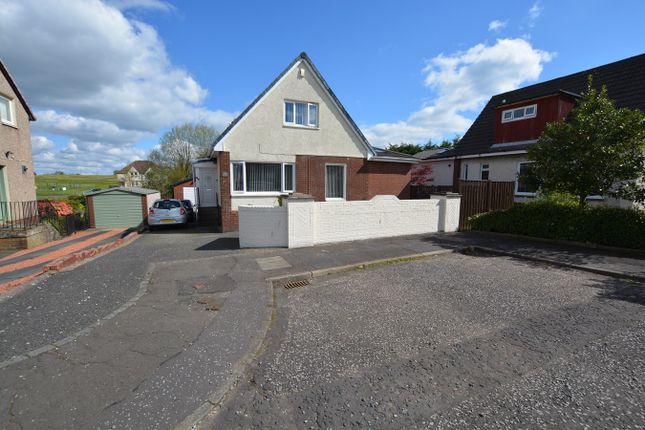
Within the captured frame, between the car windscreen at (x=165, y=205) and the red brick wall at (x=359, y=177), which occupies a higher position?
the red brick wall at (x=359, y=177)

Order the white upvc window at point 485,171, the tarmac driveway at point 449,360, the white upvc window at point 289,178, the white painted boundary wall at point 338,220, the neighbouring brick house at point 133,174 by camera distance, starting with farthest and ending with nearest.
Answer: the neighbouring brick house at point 133,174
the white upvc window at point 485,171
the white upvc window at point 289,178
the white painted boundary wall at point 338,220
the tarmac driveway at point 449,360

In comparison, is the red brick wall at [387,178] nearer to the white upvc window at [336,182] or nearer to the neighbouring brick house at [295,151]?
the neighbouring brick house at [295,151]

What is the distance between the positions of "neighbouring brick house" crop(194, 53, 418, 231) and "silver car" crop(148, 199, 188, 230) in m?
2.81

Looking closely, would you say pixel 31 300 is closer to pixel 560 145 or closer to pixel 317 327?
pixel 317 327

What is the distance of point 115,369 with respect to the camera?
9.88 feet

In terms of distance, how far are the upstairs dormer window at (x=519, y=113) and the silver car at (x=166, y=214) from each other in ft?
60.0

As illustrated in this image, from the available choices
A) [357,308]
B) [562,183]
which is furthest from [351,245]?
[562,183]

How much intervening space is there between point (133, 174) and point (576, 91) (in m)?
65.8

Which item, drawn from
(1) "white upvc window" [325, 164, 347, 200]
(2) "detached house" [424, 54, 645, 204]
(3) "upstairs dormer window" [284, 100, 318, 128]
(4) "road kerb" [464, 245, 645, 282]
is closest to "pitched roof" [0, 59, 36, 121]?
(3) "upstairs dormer window" [284, 100, 318, 128]

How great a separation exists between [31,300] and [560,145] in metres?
13.5

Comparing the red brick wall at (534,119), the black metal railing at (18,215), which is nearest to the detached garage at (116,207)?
the black metal railing at (18,215)

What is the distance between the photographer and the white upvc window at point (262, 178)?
11703 mm

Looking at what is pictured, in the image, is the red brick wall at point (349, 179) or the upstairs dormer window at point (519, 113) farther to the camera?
the upstairs dormer window at point (519, 113)

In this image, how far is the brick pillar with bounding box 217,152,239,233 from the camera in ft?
36.9
